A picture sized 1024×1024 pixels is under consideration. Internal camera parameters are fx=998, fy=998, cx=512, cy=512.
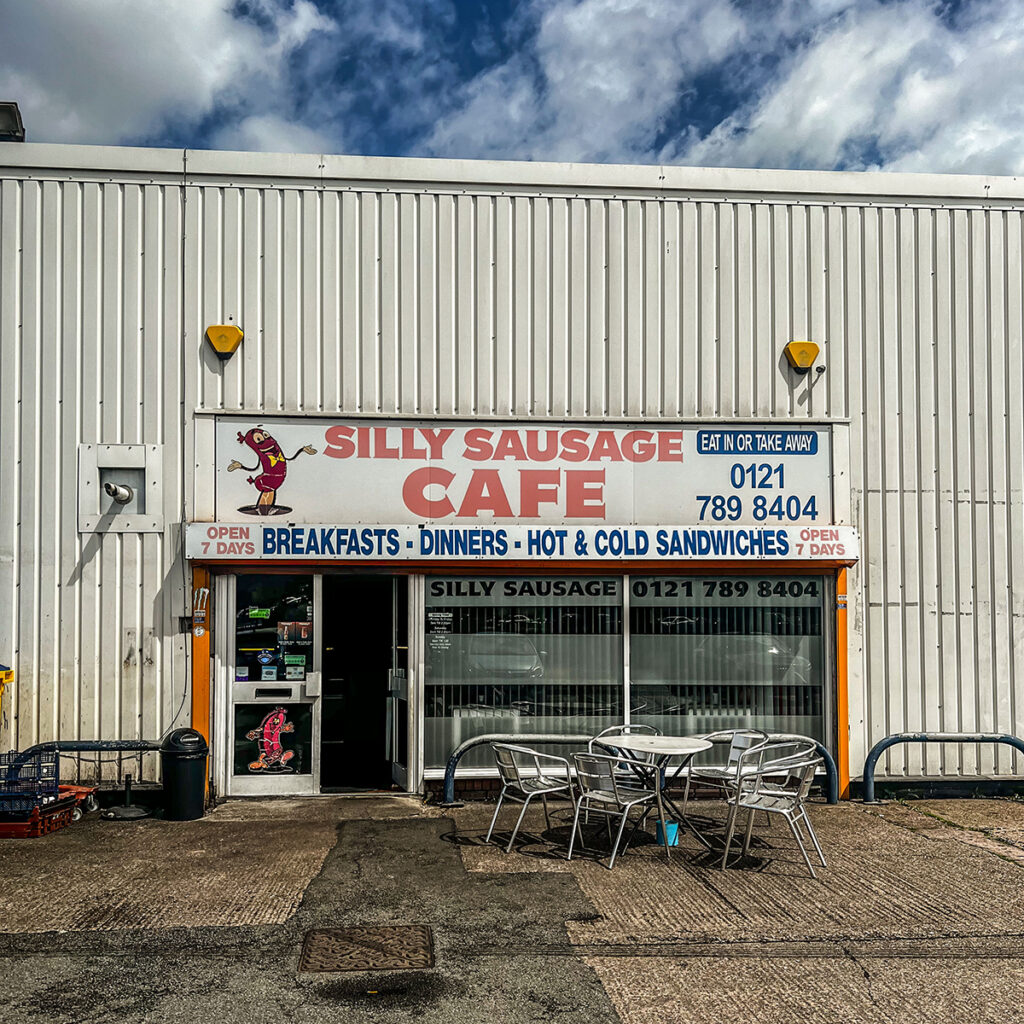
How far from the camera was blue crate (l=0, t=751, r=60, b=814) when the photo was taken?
8609 mm

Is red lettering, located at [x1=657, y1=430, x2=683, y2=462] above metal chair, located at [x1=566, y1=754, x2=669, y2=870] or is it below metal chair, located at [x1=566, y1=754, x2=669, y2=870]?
above

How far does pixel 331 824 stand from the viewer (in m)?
8.96

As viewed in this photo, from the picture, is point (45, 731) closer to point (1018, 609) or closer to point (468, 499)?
point (468, 499)

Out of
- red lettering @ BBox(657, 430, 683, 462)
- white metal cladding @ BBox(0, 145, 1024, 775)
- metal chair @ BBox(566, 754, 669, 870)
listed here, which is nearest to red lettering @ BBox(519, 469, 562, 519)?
white metal cladding @ BBox(0, 145, 1024, 775)

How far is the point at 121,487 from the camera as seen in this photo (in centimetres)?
982

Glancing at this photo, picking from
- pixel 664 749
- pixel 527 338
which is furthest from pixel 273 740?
pixel 527 338

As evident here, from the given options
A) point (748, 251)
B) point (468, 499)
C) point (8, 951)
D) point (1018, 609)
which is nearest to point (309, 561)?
point (468, 499)

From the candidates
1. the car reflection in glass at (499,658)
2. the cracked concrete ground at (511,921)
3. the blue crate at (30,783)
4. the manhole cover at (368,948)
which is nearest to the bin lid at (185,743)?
the cracked concrete ground at (511,921)

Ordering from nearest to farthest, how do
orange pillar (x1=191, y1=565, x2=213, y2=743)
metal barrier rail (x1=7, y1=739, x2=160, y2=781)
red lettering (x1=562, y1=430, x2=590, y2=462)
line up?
metal barrier rail (x1=7, y1=739, x2=160, y2=781) → orange pillar (x1=191, y1=565, x2=213, y2=743) → red lettering (x1=562, y1=430, x2=590, y2=462)

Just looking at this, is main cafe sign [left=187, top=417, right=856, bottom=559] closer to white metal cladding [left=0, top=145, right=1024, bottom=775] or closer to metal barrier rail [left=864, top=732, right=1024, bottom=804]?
white metal cladding [left=0, top=145, right=1024, bottom=775]

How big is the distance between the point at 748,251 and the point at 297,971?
8213mm

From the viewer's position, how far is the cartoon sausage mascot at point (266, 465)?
1002cm

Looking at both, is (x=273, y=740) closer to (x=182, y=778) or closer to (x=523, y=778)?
(x=182, y=778)

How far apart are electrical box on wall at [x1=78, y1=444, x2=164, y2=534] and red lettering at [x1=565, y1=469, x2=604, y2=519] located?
13.4ft
